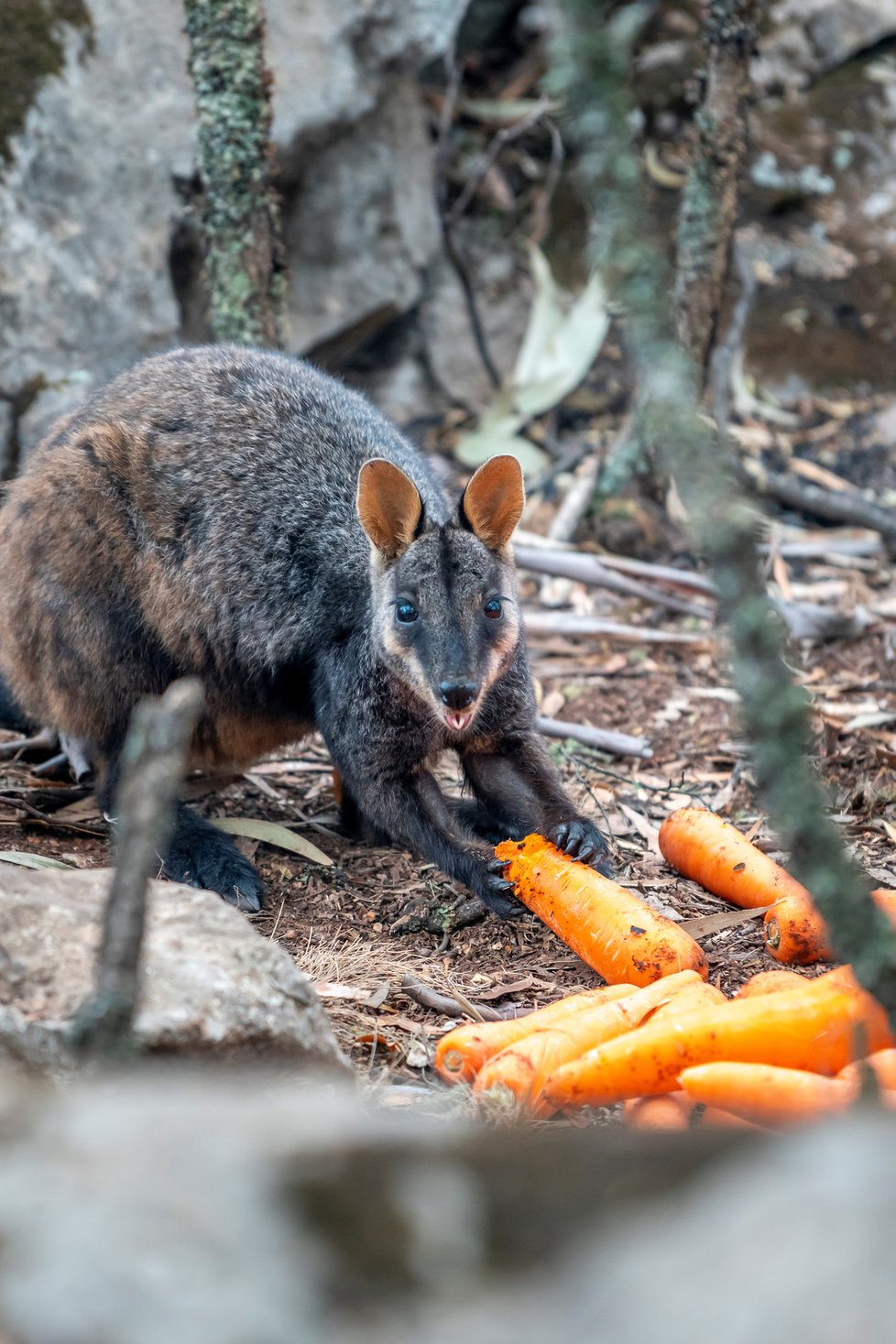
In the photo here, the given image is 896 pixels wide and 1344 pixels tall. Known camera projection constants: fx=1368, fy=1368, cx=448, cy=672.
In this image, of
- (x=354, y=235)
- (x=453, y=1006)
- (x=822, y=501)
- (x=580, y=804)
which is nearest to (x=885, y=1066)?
(x=453, y=1006)

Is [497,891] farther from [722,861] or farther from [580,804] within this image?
[580,804]

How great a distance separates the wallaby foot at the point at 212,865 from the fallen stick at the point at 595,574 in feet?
8.99

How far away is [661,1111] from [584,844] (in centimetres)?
150

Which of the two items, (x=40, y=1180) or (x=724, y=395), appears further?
(x=724, y=395)

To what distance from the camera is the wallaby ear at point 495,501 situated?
448 cm

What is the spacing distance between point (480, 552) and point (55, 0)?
4.85 m

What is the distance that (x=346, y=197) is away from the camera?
867cm

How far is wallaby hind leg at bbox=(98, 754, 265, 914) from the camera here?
185 inches

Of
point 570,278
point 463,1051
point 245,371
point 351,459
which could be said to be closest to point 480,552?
point 351,459

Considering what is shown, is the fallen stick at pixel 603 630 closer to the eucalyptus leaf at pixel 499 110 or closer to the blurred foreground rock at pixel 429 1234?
the eucalyptus leaf at pixel 499 110

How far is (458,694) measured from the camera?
4.12m

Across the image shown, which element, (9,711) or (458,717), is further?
(9,711)

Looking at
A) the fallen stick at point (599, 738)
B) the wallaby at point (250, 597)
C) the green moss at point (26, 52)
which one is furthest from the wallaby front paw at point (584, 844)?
the green moss at point (26, 52)

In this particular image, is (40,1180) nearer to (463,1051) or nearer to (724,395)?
(463,1051)
